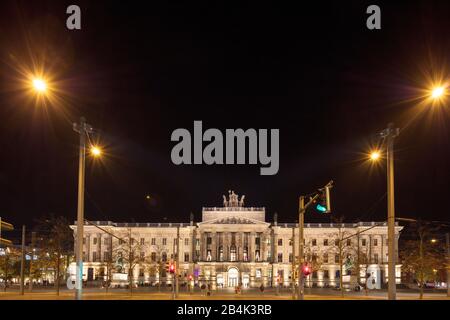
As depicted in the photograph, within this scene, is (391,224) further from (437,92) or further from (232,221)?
(232,221)

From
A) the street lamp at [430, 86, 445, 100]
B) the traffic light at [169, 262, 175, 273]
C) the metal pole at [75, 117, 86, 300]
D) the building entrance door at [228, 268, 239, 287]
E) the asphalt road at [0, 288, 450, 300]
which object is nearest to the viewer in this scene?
the street lamp at [430, 86, 445, 100]

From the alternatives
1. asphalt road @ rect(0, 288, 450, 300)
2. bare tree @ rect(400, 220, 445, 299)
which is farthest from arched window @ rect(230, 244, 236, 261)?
bare tree @ rect(400, 220, 445, 299)

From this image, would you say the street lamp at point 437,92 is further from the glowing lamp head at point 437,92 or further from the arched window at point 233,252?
the arched window at point 233,252

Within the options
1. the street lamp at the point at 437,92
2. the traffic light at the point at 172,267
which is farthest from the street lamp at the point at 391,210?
the traffic light at the point at 172,267

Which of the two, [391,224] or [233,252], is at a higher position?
[391,224]

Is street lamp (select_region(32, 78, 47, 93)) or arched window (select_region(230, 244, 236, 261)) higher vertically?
street lamp (select_region(32, 78, 47, 93))

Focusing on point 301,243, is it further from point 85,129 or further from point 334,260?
point 334,260

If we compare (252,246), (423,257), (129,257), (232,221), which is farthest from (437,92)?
(252,246)

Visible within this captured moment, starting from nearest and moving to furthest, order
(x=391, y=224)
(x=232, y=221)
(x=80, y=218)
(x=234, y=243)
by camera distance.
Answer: (x=391, y=224), (x=80, y=218), (x=232, y=221), (x=234, y=243)

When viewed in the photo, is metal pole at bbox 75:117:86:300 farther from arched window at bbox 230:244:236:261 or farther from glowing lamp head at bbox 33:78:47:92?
arched window at bbox 230:244:236:261
